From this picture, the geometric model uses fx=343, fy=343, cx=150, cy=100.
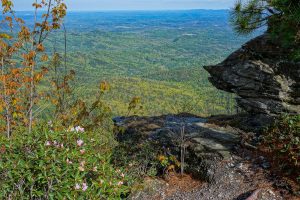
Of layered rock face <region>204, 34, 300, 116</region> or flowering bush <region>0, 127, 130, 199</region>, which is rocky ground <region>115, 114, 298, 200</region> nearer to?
layered rock face <region>204, 34, 300, 116</region>

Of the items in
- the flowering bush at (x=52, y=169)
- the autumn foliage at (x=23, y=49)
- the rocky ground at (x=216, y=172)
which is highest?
the autumn foliage at (x=23, y=49)

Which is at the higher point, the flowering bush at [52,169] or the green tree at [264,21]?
the green tree at [264,21]

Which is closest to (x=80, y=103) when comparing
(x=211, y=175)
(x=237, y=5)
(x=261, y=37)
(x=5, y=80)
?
(x=5, y=80)

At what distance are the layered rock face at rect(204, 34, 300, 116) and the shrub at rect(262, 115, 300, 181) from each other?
0.62 metres

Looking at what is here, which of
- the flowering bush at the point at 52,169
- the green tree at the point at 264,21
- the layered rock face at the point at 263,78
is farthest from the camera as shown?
the layered rock face at the point at 263,78

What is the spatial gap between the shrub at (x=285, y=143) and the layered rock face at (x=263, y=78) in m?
0.62

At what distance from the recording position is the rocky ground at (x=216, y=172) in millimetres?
8447

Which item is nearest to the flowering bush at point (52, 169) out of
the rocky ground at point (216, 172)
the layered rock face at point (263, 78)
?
the rocky ground at point (216, 172)

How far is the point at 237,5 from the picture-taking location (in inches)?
351

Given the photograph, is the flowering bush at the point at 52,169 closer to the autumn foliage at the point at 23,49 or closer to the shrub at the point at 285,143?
the autumn foliage at the point at 23,49

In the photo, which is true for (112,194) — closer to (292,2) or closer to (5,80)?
(5,80)

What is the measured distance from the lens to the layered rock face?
10.1 m

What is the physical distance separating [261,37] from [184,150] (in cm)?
452

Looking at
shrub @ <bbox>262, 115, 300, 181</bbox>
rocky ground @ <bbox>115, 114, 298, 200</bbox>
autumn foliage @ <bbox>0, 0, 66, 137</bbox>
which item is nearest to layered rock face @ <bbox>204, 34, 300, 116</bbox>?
shrub @ <bbox>262, 115, 300, 181</bbox>
